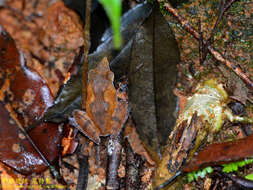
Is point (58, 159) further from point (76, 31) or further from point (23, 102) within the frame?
point (76, 31)

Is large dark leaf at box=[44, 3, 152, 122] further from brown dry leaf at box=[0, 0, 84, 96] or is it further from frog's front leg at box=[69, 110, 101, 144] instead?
brown dry leaf at box=[0, 0, 84, 96]

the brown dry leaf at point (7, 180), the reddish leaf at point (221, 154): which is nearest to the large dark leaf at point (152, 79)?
the reddish leaf at point (221, 154)

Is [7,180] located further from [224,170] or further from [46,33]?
[224,170]

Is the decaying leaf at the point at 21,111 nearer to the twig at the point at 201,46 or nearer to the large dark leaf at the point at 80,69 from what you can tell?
the large dark leaf at the point at 80,69

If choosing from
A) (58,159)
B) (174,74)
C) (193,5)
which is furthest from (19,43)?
(193,5)

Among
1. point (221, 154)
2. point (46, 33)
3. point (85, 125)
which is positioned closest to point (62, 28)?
point (46, 33)
